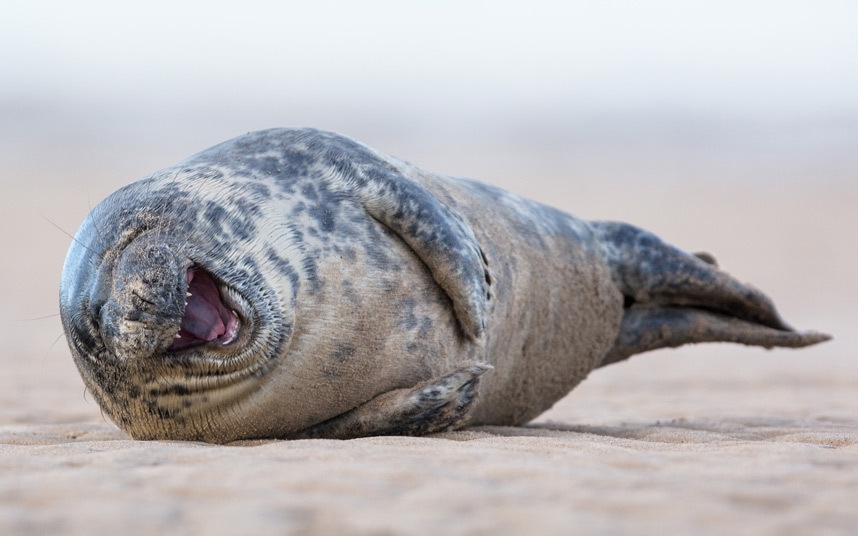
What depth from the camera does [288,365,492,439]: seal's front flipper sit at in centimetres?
398

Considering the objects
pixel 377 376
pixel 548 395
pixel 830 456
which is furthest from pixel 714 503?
pixel 548 395

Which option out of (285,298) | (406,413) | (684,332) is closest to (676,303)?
(684,332)

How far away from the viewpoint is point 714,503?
2.45 metres

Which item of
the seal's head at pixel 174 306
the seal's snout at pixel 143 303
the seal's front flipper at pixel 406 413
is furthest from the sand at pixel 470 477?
the seal's snout at pixel 143 303

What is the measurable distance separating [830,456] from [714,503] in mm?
911

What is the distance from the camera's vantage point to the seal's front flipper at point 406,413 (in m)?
3.98

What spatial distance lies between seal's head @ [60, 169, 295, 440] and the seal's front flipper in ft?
1.22

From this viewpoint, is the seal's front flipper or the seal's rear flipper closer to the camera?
the seal's front flipper

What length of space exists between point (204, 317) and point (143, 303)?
28 cm

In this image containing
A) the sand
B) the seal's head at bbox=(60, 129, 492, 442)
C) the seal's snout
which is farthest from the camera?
the seal's head at bbox=(60, 129, 492, 442)

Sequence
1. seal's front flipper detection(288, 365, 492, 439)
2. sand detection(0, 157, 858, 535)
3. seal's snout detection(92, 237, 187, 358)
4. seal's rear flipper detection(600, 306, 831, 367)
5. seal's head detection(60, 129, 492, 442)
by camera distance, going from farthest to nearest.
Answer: seal's rear flipper detection(600, 306, 831, 367) → seal's front flipper detection(288, 365, 492, 439) → seal's head detection(60, 129, 492, 442) → seal's snout detection(92, 237, 187, 358) → sand detection(0, 157, 858, 535)

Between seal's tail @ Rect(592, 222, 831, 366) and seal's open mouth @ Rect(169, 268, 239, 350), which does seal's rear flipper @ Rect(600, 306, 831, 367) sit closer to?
seal's tail @ Rect(592, 222, 831, 366)

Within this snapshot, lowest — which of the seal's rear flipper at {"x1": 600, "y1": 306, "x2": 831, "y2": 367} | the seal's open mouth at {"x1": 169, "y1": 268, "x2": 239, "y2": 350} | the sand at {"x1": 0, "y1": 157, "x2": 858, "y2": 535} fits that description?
the sand at {"x1": 0, "y1": 157, "x2": 858, "y2": 535}

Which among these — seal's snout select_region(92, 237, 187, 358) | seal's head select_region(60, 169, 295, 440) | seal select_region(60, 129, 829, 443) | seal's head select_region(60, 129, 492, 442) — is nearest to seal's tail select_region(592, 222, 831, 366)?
seal select_region(60, 129, 829, 443)
